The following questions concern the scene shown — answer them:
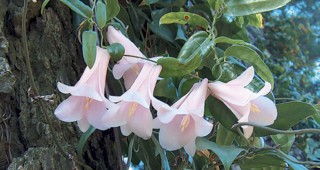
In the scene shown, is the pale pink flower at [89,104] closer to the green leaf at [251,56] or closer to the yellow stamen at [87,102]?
the yellow stamen at [87,102]

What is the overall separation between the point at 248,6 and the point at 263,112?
0.18 metres

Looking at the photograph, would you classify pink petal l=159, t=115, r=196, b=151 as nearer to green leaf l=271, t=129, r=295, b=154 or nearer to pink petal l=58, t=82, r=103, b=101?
pink petal l=58, t=82, r=103, b=101

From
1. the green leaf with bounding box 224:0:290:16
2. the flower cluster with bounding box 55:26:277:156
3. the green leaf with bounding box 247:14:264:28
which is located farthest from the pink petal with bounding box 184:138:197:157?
the green leaf with bounding box 247:14:264:28

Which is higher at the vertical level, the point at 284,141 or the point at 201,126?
the point at 201,126

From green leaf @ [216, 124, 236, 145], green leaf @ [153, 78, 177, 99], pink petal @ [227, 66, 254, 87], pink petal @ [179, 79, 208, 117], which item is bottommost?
green leaf @ [216, 124, 236, 145]

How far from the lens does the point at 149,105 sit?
1.77 feet

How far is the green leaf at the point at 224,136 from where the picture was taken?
672 millimetres

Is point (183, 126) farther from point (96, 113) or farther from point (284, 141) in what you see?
point (284, 141)

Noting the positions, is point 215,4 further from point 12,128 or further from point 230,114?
point 12,128

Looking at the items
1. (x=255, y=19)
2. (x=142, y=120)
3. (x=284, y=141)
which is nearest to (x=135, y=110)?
(x=142, y=120)

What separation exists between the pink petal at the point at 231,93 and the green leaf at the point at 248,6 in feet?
0.47

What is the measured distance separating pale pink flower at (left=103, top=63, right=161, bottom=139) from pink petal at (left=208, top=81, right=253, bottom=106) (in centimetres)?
8

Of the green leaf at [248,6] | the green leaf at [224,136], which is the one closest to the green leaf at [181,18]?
the green leaf at [248,6]

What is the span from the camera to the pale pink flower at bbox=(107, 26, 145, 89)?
1.95 feet
